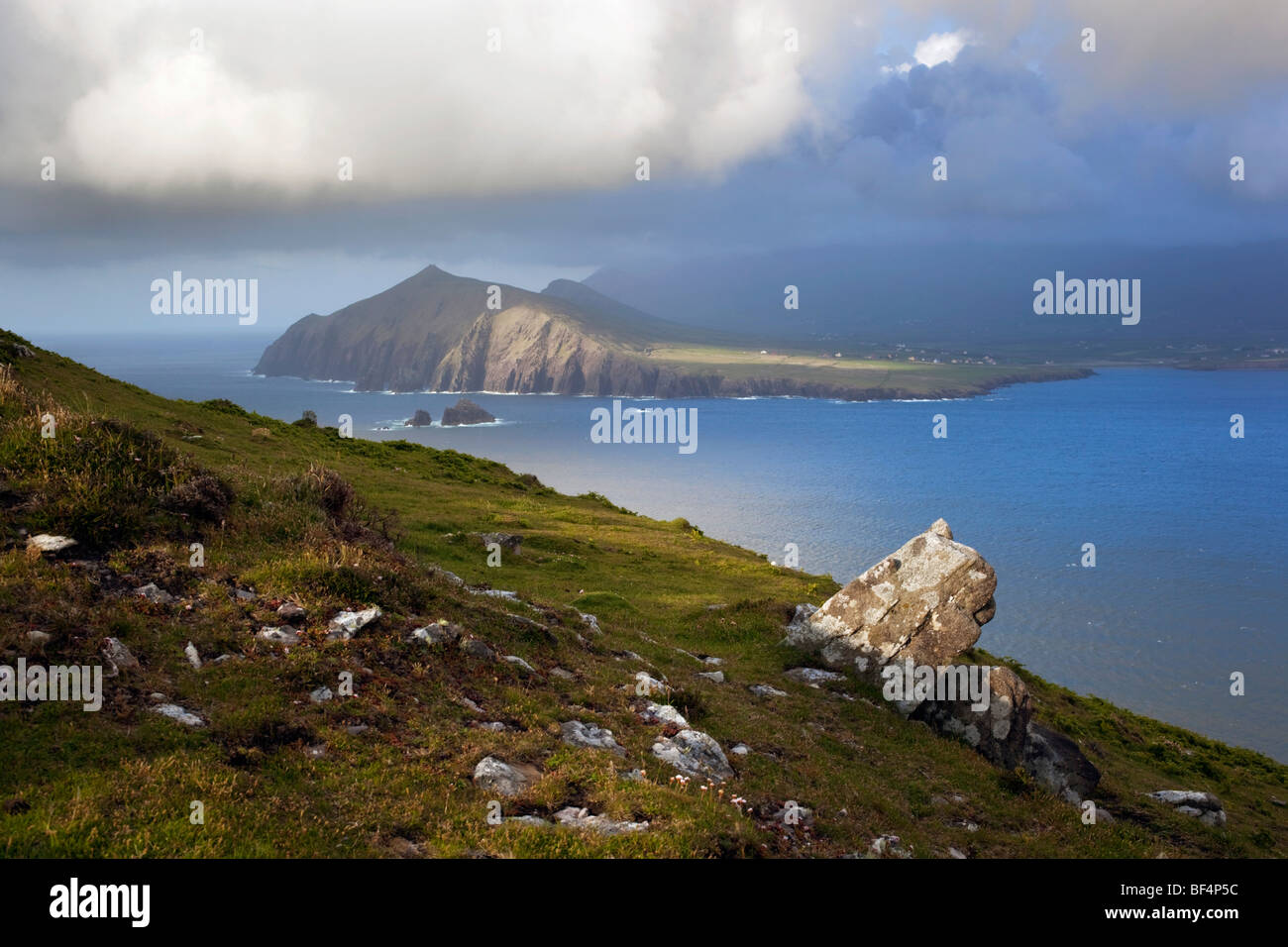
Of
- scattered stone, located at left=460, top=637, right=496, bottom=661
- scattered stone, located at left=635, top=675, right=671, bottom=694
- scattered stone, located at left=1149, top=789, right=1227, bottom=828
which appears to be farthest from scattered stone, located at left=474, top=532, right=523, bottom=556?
scattered stone, located at left=1149, top=789, right=1227, bottom=828

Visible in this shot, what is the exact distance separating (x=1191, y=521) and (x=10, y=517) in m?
159

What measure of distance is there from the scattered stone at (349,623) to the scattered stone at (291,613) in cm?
55

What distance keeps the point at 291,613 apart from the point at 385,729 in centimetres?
366

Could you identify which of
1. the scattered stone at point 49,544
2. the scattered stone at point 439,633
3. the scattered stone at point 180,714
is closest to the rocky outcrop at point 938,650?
the scattered stone at point 439,633

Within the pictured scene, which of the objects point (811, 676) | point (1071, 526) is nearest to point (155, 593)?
point (811, 676)

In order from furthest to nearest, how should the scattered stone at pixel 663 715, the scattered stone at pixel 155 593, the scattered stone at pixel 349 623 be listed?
the scattered stone at pixel 663 715 → the scattered stone at pixel 349 623 → the scattered stone at pixel 155 593

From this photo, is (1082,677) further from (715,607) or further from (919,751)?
(919,751)

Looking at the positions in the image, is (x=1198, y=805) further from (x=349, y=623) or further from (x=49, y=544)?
(x=49, y=544)

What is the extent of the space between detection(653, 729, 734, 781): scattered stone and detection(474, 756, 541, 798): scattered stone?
277 centimetres

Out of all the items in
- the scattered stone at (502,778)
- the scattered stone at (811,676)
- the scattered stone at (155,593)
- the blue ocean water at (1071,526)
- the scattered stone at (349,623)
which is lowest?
the blue ocean water at (1071,526)

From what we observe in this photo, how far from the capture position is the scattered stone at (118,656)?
1167cm

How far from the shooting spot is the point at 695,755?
45.7 feet

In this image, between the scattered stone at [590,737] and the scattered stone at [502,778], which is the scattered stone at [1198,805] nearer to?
the scattered stone at [590,737]

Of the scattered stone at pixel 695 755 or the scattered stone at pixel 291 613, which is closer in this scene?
the scattered stone at pixel 695 755
